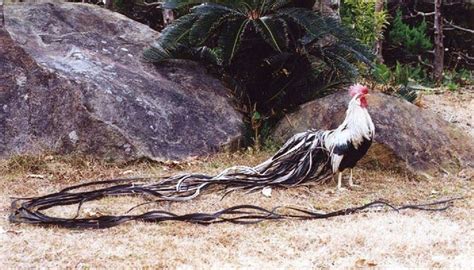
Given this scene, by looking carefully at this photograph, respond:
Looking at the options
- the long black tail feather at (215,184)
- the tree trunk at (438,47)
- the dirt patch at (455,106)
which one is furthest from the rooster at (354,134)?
the tree trunk at (438,47)

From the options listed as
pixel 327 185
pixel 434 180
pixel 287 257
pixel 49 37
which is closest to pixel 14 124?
pixel 49 37

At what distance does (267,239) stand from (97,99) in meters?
2.23

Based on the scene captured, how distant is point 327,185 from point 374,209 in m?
0.63

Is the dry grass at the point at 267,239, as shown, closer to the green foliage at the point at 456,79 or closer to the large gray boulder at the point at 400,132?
the large gray boulder at the point at 400,132

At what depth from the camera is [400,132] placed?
498 centimetres

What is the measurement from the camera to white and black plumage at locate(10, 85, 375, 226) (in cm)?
415

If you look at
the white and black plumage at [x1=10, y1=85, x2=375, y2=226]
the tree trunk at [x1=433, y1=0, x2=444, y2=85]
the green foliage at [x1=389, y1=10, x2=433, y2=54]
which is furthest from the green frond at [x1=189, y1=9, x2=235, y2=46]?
the green foliage at [x1=389, y1=10, x2=433, y2=54]

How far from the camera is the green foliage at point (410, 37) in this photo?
1038cm

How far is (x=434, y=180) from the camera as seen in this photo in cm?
475

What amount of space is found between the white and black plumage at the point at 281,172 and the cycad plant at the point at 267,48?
1.05 metres

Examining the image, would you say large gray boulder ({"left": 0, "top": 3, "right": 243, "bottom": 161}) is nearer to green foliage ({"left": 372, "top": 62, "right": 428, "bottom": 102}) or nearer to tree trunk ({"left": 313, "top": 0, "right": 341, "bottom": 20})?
tree trunk ({"left": 313, "top": 0, "right": 341, "bottom": 20})

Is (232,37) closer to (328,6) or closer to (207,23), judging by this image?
(207,23)

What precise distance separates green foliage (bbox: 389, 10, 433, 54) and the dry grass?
20.8 ft

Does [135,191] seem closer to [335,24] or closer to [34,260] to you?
[34,260]
